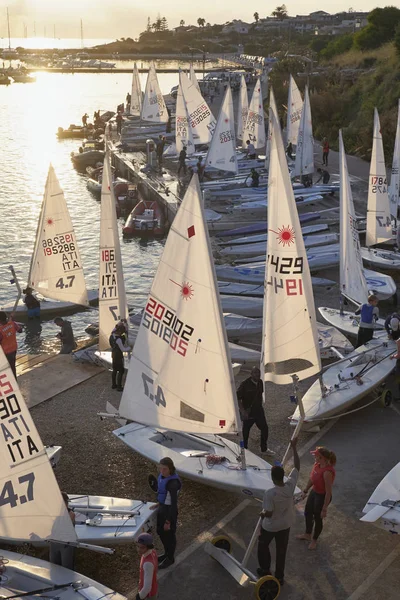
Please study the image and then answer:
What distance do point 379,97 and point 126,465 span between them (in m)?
44.4

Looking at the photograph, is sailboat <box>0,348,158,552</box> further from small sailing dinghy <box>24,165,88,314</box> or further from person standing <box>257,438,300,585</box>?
small sailing dinghy <box>24,165,88,314</box>

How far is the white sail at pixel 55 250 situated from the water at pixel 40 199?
2438 millimetres

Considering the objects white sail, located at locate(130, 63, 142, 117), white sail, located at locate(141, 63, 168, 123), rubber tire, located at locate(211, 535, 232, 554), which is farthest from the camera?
white sail, located at locate(130, 63, 142, 117)

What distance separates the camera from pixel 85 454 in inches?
506

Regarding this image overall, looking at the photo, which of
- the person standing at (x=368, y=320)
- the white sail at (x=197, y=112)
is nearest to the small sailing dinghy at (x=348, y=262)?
the person standing at (x=368, y=320)

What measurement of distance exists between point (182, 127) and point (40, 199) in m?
9.04

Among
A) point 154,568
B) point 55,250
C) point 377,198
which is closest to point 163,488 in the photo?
point 154,568

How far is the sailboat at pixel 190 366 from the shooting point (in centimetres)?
1076

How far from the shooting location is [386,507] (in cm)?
989

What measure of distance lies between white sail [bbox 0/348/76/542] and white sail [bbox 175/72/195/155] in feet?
109

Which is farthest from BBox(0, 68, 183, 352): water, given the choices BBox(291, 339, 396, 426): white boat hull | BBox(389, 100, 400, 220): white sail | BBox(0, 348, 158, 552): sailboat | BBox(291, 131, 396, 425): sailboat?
BBox(0, 348, 158, 552): sailboat

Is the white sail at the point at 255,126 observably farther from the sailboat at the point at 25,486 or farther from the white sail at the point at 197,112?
the sailboat at the point at 25,486

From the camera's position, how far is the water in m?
27.7

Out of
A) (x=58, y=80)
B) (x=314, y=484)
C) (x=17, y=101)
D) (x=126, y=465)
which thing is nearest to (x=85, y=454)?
(x=126, y=465)
